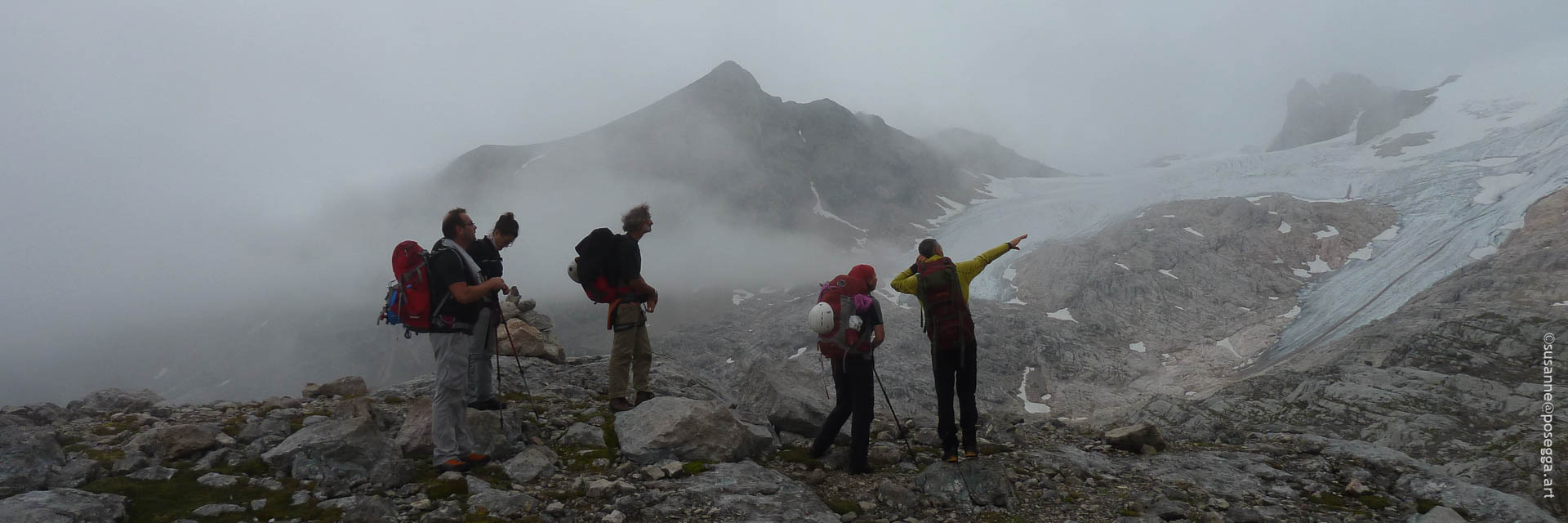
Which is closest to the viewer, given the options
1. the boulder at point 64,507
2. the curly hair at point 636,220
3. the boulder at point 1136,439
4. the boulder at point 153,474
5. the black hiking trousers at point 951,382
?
the boulder at point 64,507

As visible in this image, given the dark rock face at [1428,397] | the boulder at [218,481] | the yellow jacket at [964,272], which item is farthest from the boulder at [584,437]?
the dark rock face at [1428,397]

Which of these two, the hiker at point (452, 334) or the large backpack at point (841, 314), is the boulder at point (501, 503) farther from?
the large backpack at point (841, 314)

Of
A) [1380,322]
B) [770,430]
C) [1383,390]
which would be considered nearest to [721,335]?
[1380,322]

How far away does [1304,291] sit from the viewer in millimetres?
79812

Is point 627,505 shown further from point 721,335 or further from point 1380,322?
point 721,335

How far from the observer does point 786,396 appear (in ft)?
38.0

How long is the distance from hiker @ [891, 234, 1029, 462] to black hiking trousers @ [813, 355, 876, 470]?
0.89 metres

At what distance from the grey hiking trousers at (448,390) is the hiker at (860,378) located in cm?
466

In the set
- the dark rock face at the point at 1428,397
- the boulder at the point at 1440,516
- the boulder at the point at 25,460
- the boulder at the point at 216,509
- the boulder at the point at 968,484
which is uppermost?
the boulder at the point at 25,460

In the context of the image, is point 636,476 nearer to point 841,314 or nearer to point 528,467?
point 528,467

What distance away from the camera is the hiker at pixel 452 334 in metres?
8.17

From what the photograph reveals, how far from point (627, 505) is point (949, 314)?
4628 millimetres

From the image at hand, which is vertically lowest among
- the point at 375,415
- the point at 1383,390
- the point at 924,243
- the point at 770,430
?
the point at 1383,390

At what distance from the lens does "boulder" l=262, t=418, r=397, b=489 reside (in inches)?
316
